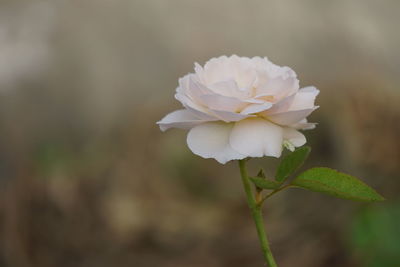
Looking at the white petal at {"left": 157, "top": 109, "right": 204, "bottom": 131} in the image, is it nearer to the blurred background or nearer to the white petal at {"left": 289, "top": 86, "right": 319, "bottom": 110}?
the white petal at {"left": 289, "top": 86, "right": 319, "bottom": 110}

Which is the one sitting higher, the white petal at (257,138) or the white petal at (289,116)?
the white petal at (289,116)

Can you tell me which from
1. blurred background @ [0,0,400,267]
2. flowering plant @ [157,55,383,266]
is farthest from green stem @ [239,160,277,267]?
blurred background @ [0,0,400,267]

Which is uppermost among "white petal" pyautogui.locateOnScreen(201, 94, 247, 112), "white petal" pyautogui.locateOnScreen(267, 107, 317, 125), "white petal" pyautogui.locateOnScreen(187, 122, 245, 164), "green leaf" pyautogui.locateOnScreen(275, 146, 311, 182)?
"white petal" pyautogui.locateOnScreen(201, 94, 247, 112)

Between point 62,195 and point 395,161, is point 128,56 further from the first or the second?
point 395,161

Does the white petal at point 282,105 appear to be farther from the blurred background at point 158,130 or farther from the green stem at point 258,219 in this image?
the blurred background at point 158,130

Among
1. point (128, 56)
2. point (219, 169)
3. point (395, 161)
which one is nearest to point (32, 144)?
point (128, 56)

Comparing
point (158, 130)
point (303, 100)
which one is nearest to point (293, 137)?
point (303, 100)

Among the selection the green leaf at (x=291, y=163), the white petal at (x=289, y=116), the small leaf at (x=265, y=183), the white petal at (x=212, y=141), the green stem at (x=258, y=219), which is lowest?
the green stem at (x=258, y=219)

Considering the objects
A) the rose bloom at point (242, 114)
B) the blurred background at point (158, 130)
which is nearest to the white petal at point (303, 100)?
the rose bloom at point (242, 114)
